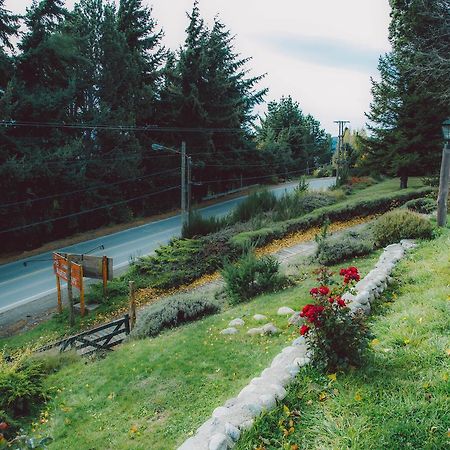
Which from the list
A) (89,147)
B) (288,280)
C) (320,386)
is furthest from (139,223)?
(320,386)

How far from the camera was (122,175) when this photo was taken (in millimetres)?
26062

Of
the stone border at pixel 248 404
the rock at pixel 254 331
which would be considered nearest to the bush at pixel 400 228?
the rock at pixel 254 331

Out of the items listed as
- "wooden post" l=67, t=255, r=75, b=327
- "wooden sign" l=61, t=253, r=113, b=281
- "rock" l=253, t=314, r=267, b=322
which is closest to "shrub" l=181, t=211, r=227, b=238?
"wooden sign" l=61, t=253, r=113, b=281

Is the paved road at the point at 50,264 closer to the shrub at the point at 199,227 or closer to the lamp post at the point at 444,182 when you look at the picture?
the shrub at the point at 199,227

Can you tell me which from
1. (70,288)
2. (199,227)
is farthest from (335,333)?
(199,227)

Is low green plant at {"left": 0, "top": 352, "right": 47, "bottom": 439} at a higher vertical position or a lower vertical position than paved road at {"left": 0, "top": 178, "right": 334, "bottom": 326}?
higher

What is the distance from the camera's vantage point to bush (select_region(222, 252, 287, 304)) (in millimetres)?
9344

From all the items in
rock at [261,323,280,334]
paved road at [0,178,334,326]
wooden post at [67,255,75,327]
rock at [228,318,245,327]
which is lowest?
paved road at [0,178,334,326]

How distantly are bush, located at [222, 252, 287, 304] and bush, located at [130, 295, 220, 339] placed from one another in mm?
671

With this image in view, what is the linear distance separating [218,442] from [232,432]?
19cm

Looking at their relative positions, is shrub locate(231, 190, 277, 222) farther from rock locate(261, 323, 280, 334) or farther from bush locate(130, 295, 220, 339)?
rock locate(261, 323, 280, 334)

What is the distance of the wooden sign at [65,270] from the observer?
1137 cm

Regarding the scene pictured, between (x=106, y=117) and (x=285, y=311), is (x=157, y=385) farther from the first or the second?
(x=106, y=117)

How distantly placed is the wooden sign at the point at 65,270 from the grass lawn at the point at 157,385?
4.38 m
